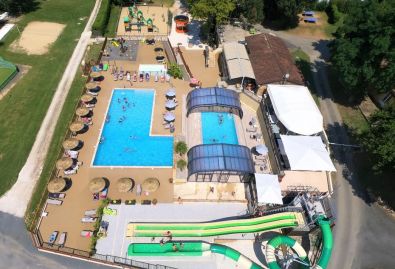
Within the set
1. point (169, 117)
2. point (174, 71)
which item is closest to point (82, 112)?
point (169, 117)

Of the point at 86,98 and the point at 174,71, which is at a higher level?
the point at 174,71

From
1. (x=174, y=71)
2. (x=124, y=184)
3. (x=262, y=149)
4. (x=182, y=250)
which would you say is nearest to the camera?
(x=182, y=250)

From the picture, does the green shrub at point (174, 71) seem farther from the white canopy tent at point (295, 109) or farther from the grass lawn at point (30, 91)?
the grass lawn at point (30, 91)

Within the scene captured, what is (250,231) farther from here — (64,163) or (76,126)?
(76,126)

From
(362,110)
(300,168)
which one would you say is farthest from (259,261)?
(362,110)

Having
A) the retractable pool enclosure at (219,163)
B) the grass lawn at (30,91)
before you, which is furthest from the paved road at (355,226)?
the grass lawn at (30,91)

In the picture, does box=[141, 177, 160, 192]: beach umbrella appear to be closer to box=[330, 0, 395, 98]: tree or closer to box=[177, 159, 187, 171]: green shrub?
box=[177, 159, 187, 171]: green shrub
